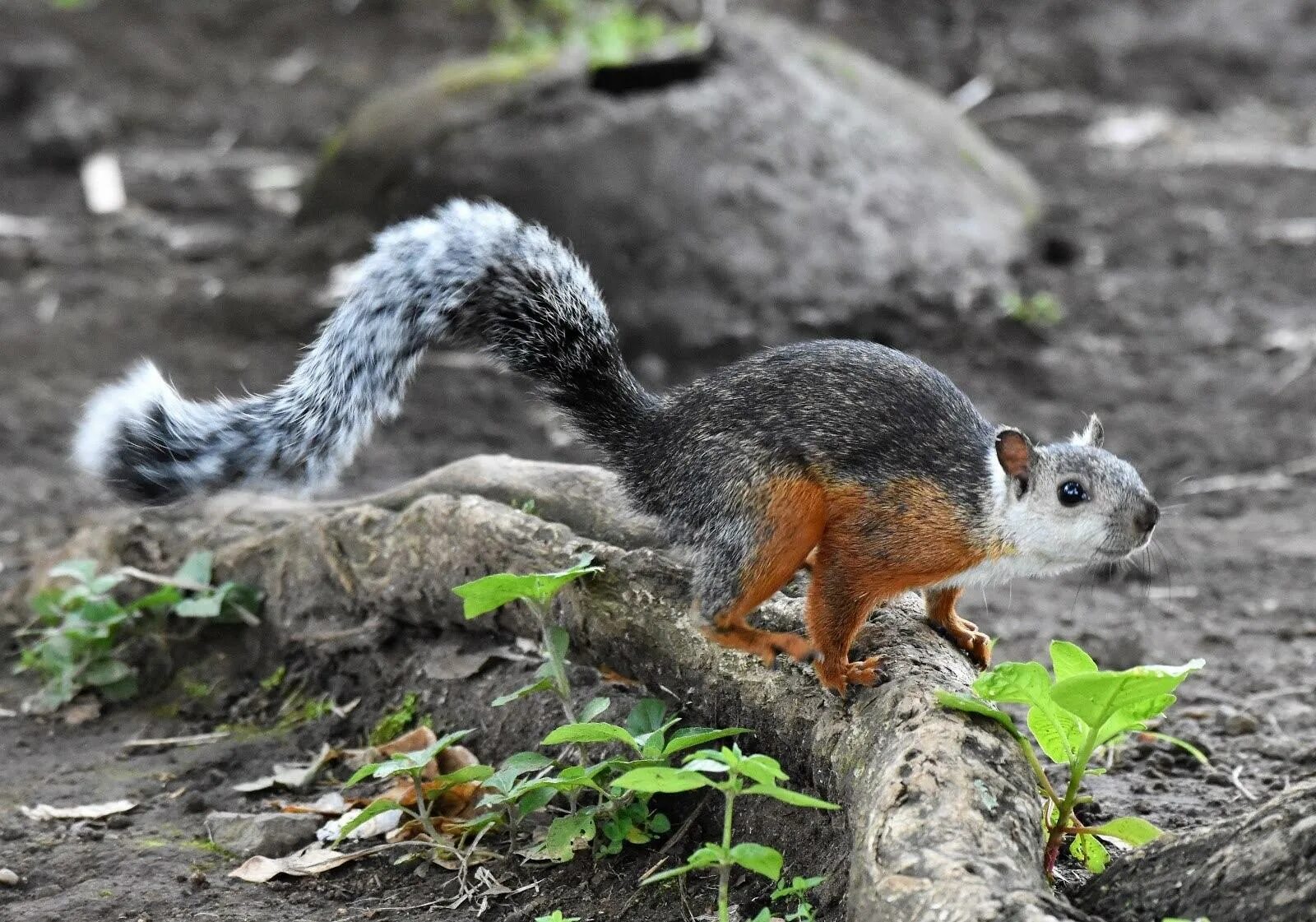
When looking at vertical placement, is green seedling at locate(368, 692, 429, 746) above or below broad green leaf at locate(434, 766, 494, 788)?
below

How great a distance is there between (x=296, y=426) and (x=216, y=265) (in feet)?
19.1

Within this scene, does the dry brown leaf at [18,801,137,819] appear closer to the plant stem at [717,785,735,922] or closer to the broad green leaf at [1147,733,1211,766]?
the plant stem at [717,785,735,922]

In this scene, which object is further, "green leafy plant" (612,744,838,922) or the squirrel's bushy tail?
the squirrel's bushy tail

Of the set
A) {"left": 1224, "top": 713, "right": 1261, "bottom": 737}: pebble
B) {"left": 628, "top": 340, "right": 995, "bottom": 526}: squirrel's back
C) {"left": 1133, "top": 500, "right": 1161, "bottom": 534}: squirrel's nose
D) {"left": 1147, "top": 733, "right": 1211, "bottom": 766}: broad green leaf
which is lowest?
{"left": 1224, "top": 713, "right": 1261, "bottom": 737}: pebble

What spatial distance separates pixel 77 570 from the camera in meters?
4.74

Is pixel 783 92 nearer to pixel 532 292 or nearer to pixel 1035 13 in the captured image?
pixel 532 292

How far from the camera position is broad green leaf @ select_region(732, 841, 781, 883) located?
2785 millimetres

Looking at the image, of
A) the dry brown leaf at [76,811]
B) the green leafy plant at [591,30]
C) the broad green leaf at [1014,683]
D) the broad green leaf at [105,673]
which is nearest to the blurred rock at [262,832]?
the dry brown leaf at [76,811]

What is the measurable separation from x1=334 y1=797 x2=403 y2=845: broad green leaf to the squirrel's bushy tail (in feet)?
2.78

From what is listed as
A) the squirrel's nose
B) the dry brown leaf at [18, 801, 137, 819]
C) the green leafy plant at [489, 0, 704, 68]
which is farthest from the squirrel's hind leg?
the green leafy plant at [489, 0, 704, 68]

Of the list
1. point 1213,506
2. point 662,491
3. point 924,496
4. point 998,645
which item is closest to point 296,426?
point 662,491

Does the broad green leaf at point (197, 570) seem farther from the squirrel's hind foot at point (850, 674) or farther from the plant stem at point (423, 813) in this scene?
the squirrel's hind foot at point (850, 674)

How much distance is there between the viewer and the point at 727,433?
12.3 feet

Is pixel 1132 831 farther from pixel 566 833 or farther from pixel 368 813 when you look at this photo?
pixel 368 813
